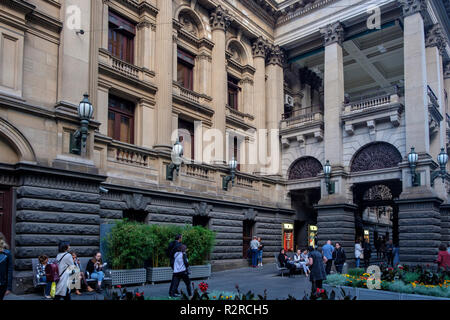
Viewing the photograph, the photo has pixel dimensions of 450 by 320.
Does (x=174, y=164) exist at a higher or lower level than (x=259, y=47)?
lower

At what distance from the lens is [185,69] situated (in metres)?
23.6

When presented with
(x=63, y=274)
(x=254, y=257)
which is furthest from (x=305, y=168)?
(x=63, y=274)

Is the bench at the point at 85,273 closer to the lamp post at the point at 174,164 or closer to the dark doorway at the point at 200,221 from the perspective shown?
the lamp post at the point at 174,164

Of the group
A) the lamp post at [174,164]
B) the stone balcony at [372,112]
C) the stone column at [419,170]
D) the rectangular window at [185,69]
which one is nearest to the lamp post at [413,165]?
the stone column at [419,170]

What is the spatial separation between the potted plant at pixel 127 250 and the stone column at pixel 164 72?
5903 millimetres

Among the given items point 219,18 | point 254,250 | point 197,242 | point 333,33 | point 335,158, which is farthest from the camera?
point 333,33

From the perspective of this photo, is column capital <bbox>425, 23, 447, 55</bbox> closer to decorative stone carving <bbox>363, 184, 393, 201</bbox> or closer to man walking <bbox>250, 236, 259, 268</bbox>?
decorative stone carving <bbox>363, 184, 393, 201</bbox>

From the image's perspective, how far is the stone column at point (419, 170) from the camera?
2136 cm

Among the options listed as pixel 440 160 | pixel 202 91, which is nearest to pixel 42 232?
pixel 202 91

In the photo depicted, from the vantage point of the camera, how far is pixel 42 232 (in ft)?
43.2

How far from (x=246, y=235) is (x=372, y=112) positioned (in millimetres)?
10355

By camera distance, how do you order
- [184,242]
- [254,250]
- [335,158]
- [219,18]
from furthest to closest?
[335,158] → [219,18] → [254,250] → [184,242]

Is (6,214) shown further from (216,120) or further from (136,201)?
(216,120)

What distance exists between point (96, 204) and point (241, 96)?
15055 millimetres
